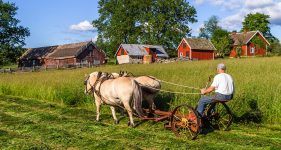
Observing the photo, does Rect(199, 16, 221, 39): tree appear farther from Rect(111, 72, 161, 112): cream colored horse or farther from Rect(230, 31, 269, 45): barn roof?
Rect(111, 72, 161, 112): cream colored horse

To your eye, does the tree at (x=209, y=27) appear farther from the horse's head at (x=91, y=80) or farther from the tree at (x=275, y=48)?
the horse's head at (x=91, y=80)

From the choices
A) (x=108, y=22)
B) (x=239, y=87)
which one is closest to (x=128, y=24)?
(x=108, y=22)

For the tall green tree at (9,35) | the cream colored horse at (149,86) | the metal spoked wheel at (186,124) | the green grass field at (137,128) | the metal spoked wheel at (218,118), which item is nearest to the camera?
the green grass field at (137,128)

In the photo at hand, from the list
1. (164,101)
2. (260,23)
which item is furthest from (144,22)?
(164,101)

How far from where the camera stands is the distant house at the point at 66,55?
72.9 m

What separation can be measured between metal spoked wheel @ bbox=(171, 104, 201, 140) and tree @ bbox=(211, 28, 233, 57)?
71.1m

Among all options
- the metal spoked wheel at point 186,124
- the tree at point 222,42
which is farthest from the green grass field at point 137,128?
the tree at point 222,42

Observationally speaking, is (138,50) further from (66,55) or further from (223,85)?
(223,85)

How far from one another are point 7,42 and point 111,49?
82.0 ft

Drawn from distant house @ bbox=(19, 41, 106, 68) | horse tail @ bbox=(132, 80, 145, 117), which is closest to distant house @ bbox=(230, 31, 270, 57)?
distant house @ bbox=(19, 41, 106, 68)

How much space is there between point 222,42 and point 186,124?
7183 cm

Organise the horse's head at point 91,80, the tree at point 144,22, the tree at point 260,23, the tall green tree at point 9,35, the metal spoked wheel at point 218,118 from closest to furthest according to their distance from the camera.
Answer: the metal spoked wheel at point 218,118 → the horse's head at point 91,80 → the tall green tree at point 9,35 → the tree at point 144,22 → the tree at point 260,23

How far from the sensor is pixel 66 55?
241 feet

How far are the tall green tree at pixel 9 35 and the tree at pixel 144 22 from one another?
21999 millimetres
